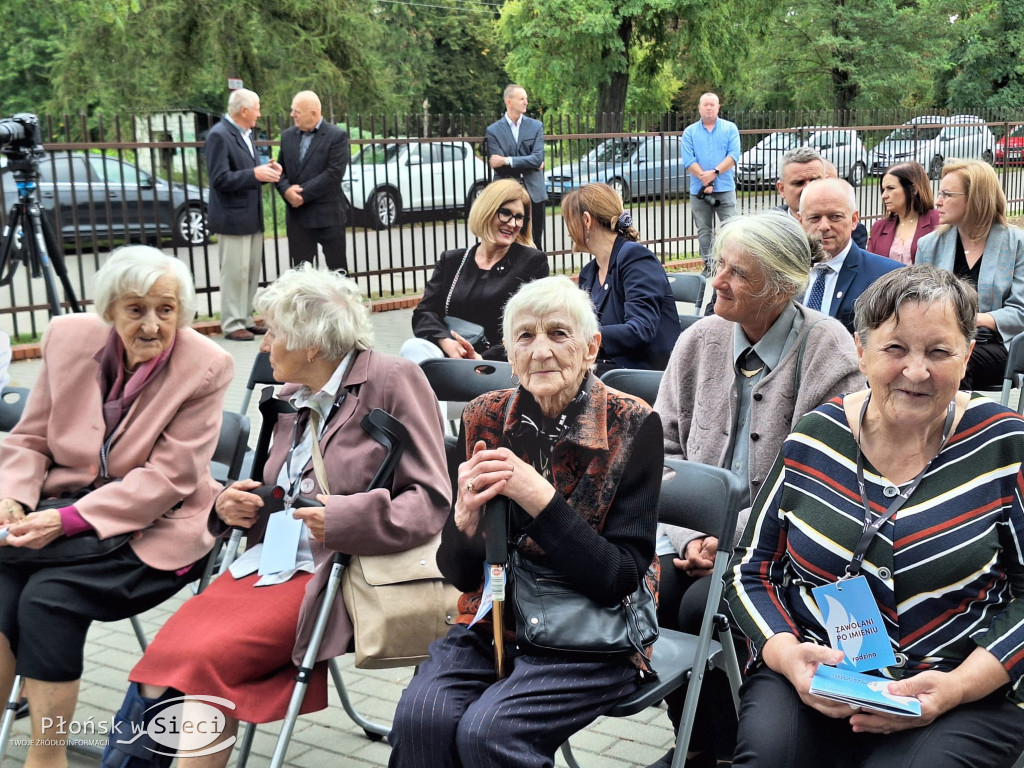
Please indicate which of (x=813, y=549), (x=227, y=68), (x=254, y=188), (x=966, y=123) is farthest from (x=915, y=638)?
(x=227, y=68)

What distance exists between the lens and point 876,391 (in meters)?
2.59

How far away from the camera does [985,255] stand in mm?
5773

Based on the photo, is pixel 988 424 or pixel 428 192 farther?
pixel 428 192

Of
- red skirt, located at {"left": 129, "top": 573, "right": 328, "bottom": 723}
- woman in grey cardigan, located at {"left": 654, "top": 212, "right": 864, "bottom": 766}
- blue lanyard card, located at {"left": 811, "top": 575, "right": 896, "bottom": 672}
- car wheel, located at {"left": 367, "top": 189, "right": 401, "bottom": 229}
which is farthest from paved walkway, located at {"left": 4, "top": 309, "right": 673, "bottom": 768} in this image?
car wheel, located at {"left": 367, "top": 189, "right": 401, "bottom": 229}

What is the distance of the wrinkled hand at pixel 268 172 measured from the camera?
10.1 meters

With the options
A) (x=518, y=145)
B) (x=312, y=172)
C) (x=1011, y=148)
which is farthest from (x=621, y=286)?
(x=1011, y=148)

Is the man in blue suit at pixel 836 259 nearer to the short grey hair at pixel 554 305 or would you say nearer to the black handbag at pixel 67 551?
the short grey hair at pixel 554 305

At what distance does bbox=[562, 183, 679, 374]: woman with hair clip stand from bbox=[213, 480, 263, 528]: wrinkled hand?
7.16 ft

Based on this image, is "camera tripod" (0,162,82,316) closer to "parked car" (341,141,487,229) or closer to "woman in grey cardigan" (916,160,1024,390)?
"woman in grey cardigan" (916,160,1024,390)

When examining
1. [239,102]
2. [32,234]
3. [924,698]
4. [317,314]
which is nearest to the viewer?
[924,698]

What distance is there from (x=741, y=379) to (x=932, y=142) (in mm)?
17913

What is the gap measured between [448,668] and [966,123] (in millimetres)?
20523

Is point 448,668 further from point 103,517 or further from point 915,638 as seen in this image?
point 103,517

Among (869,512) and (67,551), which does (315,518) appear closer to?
(67,551)
